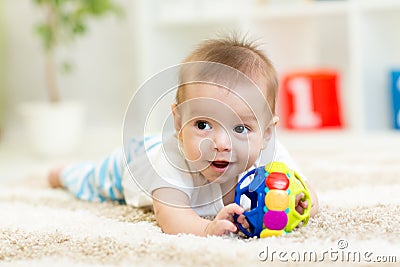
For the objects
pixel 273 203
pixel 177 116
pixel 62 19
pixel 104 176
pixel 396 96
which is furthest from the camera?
pixel 62 19

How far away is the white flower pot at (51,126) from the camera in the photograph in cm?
252

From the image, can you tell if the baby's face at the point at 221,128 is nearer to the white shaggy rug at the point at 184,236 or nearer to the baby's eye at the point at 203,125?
the baby's eye at the point at 203,125

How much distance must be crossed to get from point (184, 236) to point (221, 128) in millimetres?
167

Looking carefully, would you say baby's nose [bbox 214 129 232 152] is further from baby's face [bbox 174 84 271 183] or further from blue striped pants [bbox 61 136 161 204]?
blue striped pants [bbox 61 136 161 204]

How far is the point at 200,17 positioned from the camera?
247cm

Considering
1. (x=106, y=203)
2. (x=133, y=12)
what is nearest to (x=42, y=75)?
(x=133, y=12)

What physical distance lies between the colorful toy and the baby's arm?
0.10 ft

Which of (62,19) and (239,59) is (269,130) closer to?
(239,59)

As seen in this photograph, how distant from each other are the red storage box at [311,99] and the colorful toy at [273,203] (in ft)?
4.55

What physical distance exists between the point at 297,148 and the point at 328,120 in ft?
0.75

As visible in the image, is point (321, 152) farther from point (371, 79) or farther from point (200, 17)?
Result: point (200, 17)

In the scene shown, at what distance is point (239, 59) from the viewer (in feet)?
3.42

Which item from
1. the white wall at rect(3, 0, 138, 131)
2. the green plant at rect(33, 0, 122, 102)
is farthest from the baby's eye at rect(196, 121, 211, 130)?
the white wall at rect(3, 0, 138, 131)

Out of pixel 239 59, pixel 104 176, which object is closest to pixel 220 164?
pixel 239 59
